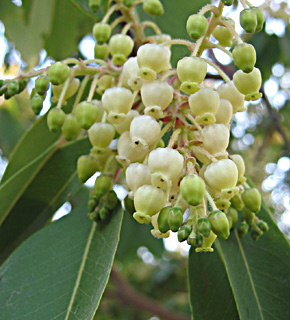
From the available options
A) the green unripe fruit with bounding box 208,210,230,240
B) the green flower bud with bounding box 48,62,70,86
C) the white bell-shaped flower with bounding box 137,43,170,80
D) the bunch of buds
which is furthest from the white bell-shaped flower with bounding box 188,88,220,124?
the green flower bud with bounding box 48,62,70,86

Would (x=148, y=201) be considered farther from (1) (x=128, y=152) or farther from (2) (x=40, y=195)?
(2) (x=40, y=195)

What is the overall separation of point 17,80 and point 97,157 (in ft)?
0.93

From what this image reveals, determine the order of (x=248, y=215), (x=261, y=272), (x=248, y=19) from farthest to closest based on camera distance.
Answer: (x=261, y=272)
(x=248, y=215)
(x=248, y=19)

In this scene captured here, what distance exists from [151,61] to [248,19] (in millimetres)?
224

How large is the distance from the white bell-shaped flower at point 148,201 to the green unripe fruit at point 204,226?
0.09 meters

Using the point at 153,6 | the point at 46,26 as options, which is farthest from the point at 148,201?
the point at 46,26

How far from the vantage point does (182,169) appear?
37.3 inches

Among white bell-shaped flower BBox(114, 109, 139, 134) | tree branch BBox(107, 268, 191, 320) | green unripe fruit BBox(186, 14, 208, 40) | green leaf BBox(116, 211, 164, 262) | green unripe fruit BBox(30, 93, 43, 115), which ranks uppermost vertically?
green unripe fruit BBox(186, 14, 208, 40)

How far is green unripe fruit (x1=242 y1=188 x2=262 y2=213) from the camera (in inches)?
43.4

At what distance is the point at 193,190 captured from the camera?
0.85 m

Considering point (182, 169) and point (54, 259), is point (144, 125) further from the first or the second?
point (54, 259)

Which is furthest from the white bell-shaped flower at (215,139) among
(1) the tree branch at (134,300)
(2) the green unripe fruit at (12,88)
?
(1) the tree branch at (134,300)

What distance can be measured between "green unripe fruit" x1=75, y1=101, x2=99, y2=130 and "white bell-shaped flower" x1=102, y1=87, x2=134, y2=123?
0.15 feet

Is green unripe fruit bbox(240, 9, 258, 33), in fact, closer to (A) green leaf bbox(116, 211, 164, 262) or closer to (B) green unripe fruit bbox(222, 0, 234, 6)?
(B) green unripe fruit bbox(222, 0, 234, 6)
